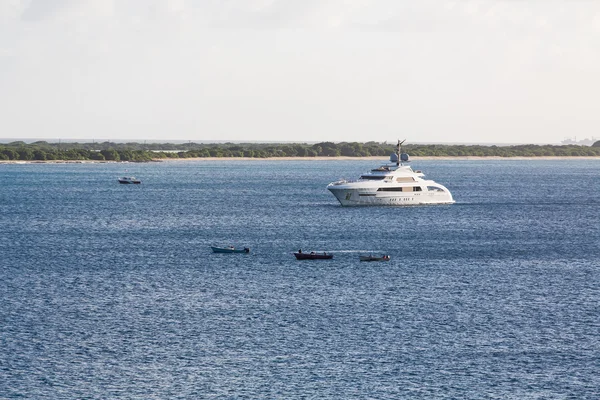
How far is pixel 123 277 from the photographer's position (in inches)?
3664

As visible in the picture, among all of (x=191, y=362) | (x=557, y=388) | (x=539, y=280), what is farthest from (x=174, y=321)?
(x=539, y=280)

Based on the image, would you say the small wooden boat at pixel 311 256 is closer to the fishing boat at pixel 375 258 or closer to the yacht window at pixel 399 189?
the fishing boat at pixel 375 258

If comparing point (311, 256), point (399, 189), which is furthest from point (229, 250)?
Result: point (399, 189)

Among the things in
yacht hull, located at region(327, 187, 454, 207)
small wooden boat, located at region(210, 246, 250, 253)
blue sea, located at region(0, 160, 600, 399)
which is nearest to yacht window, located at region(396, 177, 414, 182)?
yacht hull, located at region(327, 187, 454, 207)

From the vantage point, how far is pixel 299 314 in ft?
246

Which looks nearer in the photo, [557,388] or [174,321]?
[557,388]

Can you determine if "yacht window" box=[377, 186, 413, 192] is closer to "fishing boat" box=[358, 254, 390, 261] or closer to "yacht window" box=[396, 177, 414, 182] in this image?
"yacht window" box=[396, 177, 414, 182]

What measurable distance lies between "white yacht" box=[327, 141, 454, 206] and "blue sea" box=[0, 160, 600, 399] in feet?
85.8

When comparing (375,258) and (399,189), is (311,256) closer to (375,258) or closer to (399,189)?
(375,258)

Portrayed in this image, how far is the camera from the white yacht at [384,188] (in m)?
164

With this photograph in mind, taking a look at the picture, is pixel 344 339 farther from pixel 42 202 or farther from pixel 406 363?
pixel 42 202

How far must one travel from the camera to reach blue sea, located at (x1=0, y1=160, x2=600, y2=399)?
5747 cm

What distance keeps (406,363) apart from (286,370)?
290 inches

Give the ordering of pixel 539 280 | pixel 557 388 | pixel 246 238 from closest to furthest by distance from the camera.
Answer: pixel 557 388 < pixel 539 280 < pixel 246 238
